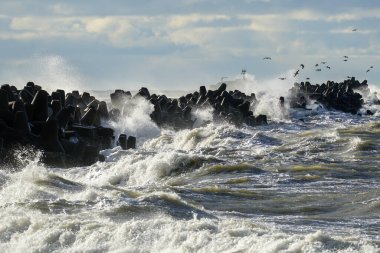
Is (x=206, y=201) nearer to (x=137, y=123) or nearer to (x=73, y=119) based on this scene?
(x=73, y=119)

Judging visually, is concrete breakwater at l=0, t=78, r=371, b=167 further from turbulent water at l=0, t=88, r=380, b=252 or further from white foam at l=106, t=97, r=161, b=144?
turbulent water at l=0, t=88, r=380, b=252

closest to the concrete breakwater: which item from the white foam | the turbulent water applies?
the white foam

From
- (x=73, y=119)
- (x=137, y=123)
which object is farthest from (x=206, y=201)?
(x=137, y=123)

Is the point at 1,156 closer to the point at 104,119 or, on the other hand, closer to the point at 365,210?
the point at 365,210

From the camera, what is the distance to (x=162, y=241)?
49.2 ft

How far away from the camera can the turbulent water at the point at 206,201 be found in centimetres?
1506

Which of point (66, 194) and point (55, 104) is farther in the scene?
point (55, 104)

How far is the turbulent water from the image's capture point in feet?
49.4

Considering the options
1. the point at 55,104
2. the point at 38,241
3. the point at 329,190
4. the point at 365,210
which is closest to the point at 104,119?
the point at 55,104

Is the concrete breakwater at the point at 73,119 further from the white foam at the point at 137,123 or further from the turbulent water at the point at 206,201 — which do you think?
the turbulent water at the point at 206,201

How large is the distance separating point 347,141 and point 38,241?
22.4 m

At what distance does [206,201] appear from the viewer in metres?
20.8

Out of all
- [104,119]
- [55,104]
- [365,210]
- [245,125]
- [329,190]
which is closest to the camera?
[365,210]

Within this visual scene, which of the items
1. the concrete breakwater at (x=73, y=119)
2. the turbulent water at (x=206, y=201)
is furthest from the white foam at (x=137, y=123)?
the turbulent water at (x=206, y=201)
